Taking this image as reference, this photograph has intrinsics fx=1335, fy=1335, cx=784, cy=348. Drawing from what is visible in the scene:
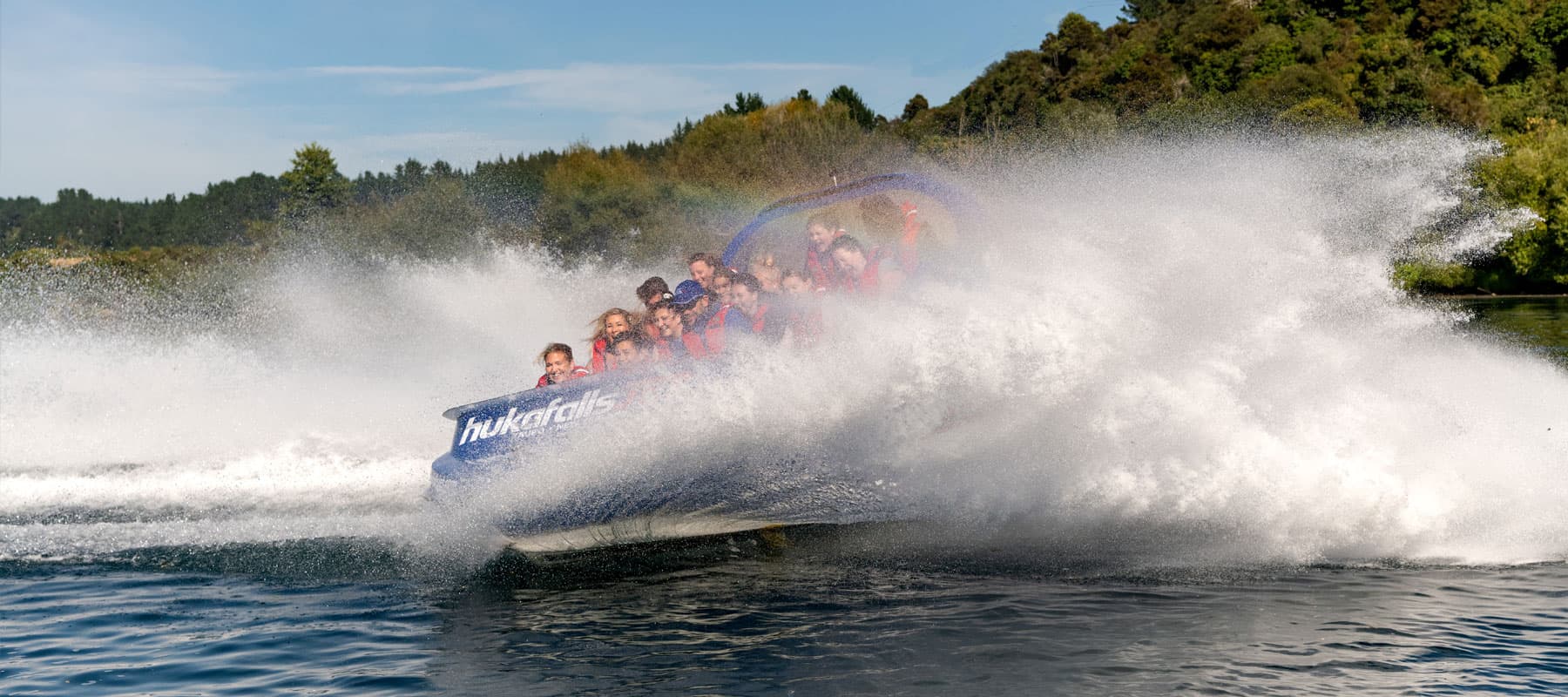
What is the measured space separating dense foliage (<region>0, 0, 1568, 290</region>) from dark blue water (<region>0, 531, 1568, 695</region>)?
2873 cm

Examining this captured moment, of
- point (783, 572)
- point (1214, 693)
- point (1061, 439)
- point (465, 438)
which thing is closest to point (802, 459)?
point (783, 572)

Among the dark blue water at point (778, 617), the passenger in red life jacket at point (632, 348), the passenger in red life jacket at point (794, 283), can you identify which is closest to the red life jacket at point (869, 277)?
the passenger in red life jacket at point (794, 283)

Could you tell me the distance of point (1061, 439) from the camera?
823cm

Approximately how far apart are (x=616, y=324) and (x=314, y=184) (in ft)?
309

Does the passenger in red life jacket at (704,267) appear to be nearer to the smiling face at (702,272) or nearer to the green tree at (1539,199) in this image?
the smiling face at (702,272)

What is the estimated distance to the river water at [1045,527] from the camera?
6492 millimetres

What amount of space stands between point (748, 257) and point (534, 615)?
4794mm

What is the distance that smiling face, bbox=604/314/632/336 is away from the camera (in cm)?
973

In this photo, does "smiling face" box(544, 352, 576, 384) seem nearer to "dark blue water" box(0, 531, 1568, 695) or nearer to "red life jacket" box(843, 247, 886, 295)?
"dark blue water" box(0, 531, 1568, 695)

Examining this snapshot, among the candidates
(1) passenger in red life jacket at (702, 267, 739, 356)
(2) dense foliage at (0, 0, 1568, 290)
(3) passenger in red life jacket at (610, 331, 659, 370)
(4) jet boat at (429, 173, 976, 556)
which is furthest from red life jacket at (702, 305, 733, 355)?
(2) dense foliage at (0, 0, 1568, 290)

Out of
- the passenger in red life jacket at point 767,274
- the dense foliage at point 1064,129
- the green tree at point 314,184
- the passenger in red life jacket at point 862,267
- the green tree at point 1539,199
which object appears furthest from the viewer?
the green tree at point 314,184

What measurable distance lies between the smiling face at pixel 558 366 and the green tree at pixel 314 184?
292ft

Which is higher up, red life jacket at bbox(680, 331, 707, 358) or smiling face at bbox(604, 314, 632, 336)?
smiling face at bbox(604, 314, 632, 336)

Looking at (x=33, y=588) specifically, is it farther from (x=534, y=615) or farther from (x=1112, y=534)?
(x=1112, y=534)
